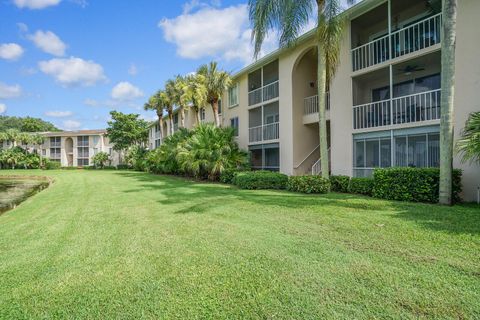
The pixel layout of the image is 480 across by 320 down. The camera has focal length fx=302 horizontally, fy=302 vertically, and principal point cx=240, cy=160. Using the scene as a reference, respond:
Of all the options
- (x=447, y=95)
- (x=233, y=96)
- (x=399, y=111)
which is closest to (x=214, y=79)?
(x=233, y=96)

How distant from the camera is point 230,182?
19203mm

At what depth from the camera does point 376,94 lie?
16031 mm

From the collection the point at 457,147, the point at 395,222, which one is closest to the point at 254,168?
the point at 457,147

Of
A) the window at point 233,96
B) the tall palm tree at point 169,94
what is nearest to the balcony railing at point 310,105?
the window at point 233,96

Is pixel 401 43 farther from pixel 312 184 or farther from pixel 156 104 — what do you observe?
pixel 156 104

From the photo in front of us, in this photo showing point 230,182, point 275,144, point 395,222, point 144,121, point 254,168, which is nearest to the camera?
point 395,222

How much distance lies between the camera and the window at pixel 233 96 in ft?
82.9

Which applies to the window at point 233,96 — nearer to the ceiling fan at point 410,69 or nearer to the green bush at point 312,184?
the green bush at point 312,184

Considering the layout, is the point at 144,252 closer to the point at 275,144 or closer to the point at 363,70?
the point at 363,70

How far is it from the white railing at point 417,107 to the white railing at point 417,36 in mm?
1932

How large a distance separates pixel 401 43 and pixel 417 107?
323 cm

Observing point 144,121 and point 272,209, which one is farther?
point 144,121

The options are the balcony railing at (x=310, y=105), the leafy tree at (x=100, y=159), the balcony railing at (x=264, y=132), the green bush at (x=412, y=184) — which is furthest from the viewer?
the leafy tree at (x=100, y=159)

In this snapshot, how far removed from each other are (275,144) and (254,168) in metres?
3.69
